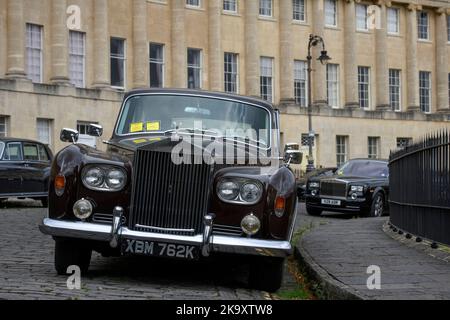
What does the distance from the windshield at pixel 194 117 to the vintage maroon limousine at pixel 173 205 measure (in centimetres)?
115

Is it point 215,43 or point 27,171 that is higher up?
point 215,43

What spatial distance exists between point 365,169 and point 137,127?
564 inches

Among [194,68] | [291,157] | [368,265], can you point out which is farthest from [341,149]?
[368,265]

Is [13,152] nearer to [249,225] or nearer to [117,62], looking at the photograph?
[249,225]

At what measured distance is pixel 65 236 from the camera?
7750 millimetres

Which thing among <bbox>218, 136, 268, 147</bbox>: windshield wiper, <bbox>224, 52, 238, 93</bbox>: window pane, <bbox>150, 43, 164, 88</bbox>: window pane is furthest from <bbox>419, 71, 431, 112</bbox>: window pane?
<bbox>218, 136, 268, 147</bbox>: windshield wiper

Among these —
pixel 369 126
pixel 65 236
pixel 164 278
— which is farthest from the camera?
pixel 369 126

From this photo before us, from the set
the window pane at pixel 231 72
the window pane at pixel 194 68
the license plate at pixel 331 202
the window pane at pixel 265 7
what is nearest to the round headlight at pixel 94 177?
the license plate at pixel 331 202

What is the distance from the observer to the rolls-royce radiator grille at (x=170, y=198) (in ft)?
25.1

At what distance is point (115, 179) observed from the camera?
Result: 7.84 meters

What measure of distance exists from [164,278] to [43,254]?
2673mm

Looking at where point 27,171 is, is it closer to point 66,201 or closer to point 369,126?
point 66,201

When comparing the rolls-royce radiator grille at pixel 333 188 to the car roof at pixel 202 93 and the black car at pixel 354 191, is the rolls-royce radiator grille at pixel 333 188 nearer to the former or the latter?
the black car at pixel 354 191
